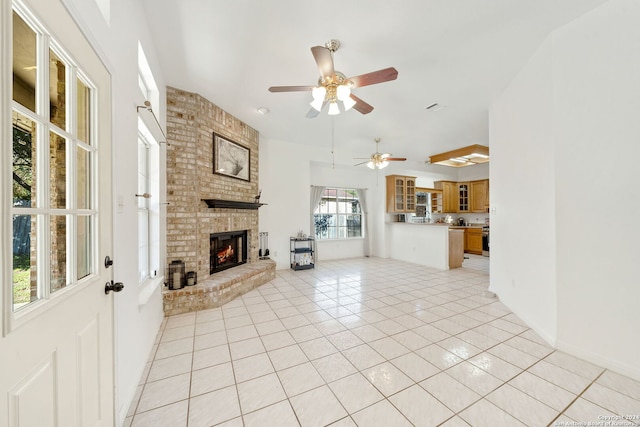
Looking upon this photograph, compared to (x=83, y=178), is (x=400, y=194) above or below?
above

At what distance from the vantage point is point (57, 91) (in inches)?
38.9

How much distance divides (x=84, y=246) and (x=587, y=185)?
11.8ft

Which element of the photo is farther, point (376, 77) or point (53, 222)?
point (376, 77)

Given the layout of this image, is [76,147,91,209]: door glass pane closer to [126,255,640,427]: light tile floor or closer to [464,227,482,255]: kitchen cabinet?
[126,255,640,427]: light tile floor

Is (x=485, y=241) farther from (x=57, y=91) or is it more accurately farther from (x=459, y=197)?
(x=57, y=91)

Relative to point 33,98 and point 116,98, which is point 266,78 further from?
point 33,98

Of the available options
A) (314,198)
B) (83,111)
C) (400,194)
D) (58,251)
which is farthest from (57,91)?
(400,194)

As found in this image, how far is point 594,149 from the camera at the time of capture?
6.70 ft

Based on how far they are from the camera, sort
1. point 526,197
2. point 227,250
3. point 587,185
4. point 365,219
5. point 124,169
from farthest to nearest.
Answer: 1. point 365,219
2. point 227,250
3. point 526,197
4. point 587,185
5. point 124,169

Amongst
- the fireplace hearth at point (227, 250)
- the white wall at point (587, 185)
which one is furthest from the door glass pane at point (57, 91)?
the white wall at point (587, 185)

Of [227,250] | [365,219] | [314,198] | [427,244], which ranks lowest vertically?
[427,244]

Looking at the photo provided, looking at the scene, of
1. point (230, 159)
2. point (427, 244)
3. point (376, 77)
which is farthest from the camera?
point (427, 244)

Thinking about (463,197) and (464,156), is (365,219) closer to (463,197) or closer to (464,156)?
(464,156)

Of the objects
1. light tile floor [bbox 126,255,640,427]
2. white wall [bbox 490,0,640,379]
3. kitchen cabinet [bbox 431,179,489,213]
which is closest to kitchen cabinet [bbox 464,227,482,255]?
kitchen cabinet [bbox 431,179,489,213]
